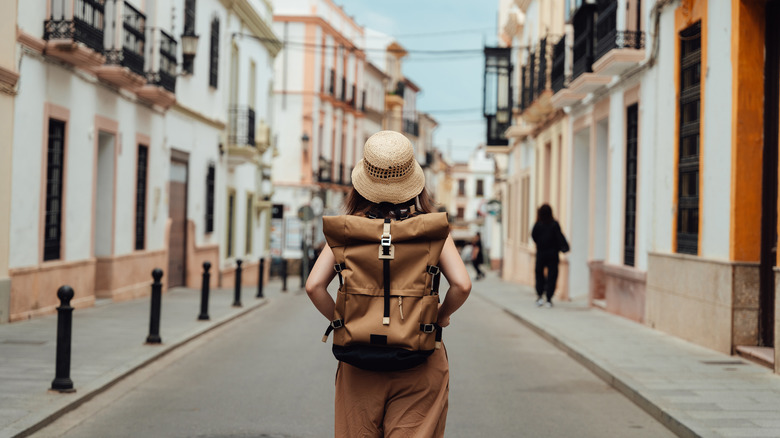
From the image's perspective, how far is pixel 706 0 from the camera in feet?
38.6

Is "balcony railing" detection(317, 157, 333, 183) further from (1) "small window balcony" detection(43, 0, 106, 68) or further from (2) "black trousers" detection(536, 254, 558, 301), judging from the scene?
(1) "small window balcony" detection(43, 0, 106, 68)

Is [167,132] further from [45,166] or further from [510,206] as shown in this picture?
[510,206]

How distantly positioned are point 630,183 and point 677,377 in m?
7.62

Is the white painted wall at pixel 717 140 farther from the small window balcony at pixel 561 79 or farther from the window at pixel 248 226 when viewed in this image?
the window at pixel 248 226

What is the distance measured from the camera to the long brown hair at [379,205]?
12.7 feet

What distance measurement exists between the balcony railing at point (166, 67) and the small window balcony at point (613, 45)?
28.1ft

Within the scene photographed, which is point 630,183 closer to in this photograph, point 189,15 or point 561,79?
point 561,79

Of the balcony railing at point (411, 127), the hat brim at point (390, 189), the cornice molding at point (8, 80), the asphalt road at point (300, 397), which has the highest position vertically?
the balcony railing at point (411, 127)

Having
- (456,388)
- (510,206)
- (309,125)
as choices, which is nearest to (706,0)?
(456,388)

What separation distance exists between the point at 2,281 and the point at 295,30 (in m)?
34.4

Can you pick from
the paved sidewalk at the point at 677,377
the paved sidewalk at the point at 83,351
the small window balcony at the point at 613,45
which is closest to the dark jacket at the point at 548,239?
the paved sidewalk at the point at 677,377

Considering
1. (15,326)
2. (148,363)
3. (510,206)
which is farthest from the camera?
(510,206)

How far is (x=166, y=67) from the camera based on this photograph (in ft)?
68.2

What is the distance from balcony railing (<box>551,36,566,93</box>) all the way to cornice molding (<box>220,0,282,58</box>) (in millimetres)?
9628
